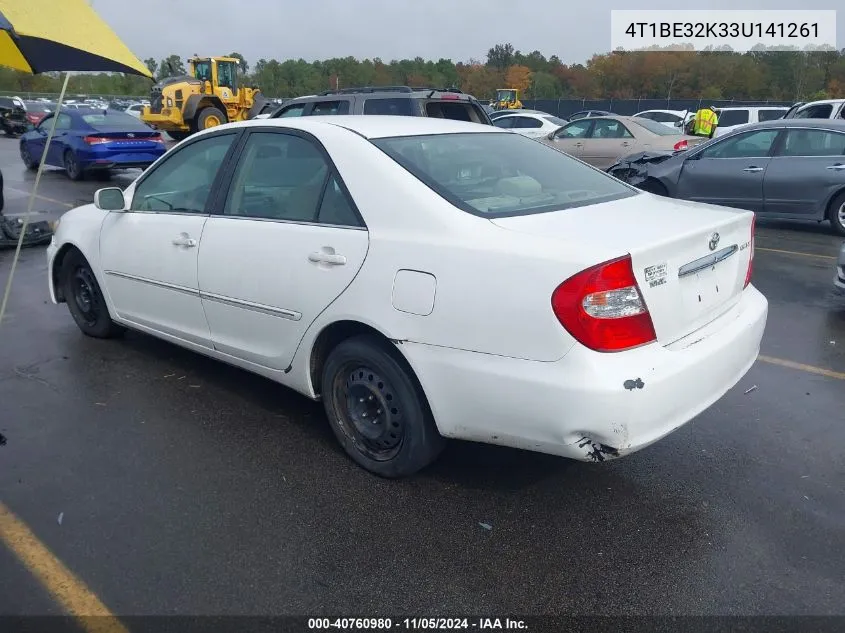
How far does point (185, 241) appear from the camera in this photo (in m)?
4.14

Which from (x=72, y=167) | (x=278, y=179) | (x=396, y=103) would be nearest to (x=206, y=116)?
(x=72, y=167)

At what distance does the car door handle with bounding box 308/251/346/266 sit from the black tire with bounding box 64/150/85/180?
13.7 m

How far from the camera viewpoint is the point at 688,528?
10.1ft

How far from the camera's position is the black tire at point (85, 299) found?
5.17 meters

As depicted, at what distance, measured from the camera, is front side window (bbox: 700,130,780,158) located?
33.0 ft

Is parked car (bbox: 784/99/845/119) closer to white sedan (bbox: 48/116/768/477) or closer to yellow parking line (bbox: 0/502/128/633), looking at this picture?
white sedan (bbox: 48/116/768/477)

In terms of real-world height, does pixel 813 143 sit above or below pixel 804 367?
above

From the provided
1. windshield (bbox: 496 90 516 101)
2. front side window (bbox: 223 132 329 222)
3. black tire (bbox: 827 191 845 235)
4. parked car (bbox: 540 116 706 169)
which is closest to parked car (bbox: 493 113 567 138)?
parked car (bbox: 540 116 706 169)

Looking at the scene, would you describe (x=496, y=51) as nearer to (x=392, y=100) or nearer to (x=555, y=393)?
(x=392, y=100)

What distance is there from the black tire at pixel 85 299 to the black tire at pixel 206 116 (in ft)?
64.2

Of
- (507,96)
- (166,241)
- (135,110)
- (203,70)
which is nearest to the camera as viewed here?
(166,241)

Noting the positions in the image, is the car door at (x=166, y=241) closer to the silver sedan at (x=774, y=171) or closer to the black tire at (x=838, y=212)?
the silver sedan at (x=774, y=171)

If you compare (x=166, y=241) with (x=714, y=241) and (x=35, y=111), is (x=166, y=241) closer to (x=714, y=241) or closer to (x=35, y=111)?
(x=714, y=241)

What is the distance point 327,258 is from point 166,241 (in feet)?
4.60
